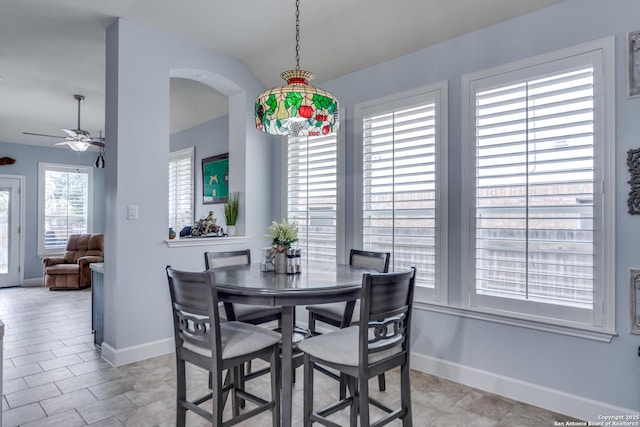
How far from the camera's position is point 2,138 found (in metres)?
6.70

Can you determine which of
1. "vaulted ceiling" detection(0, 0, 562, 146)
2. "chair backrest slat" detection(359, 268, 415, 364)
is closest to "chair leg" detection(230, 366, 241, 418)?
"chair backrest slat" detection(359, 268, 415, 364)

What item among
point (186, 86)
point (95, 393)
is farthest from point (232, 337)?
point (186, 86)

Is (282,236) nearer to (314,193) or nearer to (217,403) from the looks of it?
(217,403)

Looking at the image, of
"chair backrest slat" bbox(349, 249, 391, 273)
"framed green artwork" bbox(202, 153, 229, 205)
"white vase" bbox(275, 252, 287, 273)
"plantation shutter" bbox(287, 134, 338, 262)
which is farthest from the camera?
"framed green artwork" bbox(202, 153, 229, 205)

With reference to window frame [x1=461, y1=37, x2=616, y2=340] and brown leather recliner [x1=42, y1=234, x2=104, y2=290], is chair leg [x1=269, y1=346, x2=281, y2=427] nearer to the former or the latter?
window frame [x1=461, y1=37, x2=616, y2=340]

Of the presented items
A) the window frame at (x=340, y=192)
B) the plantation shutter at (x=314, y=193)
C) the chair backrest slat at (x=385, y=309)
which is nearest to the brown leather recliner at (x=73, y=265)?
the plantation shutter at (x=314, y=193)

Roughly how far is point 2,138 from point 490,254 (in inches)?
318

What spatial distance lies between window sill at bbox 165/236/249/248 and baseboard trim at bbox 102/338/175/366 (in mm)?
876

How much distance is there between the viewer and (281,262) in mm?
2457

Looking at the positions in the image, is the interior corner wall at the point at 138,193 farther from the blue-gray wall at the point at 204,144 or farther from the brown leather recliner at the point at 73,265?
the brown leather recliner at the point at 73,265

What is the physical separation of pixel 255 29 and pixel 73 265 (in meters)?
5.47

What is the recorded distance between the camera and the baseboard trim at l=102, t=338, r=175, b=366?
10.3 ft

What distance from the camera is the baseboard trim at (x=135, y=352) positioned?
3.15 m

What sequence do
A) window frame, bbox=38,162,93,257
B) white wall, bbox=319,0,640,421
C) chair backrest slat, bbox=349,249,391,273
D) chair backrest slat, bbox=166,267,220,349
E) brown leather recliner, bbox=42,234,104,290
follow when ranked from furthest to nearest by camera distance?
window frame, bbox=38,162,93,257, brown leather recliner, bbox=42,234,104,290, chair backrest slat, bbox=349,249,391,273, white wall, bbox=319,0,640,421, chair backrest slat, bbox=166,267,220,349
